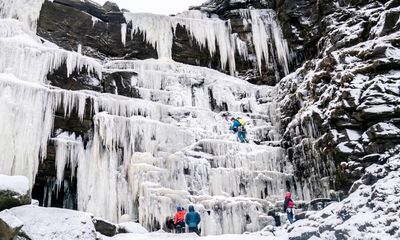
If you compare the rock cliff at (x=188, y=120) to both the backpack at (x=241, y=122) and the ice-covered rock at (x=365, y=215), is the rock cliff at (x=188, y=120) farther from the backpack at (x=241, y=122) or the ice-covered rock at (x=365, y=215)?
the backpack at (x=241, y=122)

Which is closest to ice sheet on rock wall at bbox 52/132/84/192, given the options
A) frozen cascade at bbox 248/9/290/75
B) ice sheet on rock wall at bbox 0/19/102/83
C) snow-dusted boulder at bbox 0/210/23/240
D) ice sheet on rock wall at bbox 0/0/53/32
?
ice sheet on rock wall at bbox 0/19/102/83

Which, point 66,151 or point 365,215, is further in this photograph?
point 66,151

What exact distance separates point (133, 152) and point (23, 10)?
29.0ft

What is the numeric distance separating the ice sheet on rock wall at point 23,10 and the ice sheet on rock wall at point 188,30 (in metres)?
4.18

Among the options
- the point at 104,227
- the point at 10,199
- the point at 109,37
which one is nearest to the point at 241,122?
the point at 109,37

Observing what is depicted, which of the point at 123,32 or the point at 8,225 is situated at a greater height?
the point at 123,32

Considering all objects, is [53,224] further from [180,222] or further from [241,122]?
[241,122]

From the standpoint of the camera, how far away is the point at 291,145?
1711 centimetres

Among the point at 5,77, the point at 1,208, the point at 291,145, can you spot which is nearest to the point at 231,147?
the point at 291,145

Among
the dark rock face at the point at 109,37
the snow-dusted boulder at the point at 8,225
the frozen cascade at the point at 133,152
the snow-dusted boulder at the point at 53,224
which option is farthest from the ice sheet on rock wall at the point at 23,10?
the snow-dusted boulder at the point at 8,225

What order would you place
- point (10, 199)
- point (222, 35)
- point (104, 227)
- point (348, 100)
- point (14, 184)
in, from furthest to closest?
point (222, 35)
point (348, 100)
point (104, 227)
point (14, 184)
point (10, 199)

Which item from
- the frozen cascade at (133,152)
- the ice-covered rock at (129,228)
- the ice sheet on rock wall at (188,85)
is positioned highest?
the ice sheet on rock wall at (188,85)

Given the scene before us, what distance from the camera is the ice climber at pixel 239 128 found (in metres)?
17.3

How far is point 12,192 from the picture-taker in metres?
7.82
